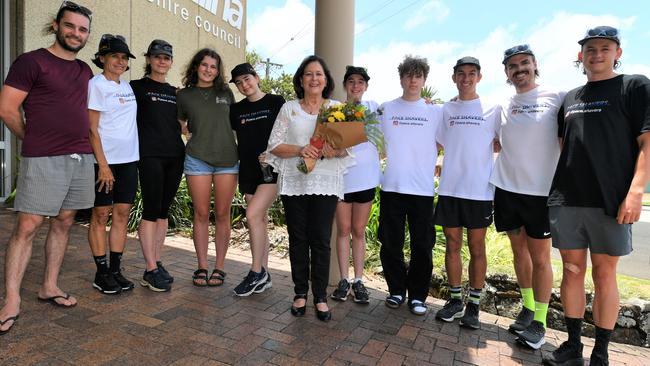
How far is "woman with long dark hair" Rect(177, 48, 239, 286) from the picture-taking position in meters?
3.70

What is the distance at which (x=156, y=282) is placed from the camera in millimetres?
3734

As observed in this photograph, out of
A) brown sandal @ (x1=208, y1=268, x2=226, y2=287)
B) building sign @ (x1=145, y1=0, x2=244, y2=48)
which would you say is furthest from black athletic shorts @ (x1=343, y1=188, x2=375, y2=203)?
building sign @ (x1=145, y1=0, x2=244, y2=48)

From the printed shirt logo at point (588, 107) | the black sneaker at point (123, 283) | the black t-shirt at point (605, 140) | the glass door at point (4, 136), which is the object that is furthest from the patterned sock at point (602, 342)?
the glass door at point (4, 136)

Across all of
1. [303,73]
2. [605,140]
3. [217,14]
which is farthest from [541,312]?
[217,14]

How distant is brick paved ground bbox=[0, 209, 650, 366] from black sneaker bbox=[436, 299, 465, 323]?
0.07m

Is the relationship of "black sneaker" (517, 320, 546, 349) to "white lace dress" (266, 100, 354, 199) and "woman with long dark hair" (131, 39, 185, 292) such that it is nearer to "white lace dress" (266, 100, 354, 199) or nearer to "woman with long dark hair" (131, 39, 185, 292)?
"white lace dress" (266, 100, 354, 199)

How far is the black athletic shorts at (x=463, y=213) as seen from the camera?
3.27 metres

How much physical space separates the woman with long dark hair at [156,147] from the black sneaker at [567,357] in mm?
3004

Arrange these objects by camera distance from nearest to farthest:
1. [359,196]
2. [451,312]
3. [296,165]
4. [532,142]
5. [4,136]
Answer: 1. [532,142]
2. [296,165]
3. [451,312]
4. [359,196]
5. [4,136]

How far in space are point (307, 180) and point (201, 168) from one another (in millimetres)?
1090

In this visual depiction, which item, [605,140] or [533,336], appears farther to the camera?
[533,336]

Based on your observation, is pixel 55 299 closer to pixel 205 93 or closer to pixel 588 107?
pixel 205 93

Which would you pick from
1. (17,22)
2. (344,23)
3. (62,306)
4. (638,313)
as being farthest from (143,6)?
(638,313)

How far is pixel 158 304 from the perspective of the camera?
3.43 meters
